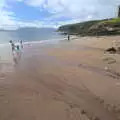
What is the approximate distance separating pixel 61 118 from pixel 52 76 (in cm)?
693

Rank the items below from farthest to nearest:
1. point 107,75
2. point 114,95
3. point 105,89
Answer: point 107,75
point 105,89
point 114,95

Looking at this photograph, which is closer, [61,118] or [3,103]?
[61,118]

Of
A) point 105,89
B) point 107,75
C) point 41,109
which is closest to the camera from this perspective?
point 41,109

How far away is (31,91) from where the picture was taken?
1177 centimetres

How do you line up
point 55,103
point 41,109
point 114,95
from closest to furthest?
point 41,109 → point 55,103 → point 114,95

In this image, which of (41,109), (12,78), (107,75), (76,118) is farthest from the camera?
(12,78)

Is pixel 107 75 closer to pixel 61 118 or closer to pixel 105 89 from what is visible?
pixel 105 89

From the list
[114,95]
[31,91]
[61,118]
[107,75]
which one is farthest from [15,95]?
[107,75]

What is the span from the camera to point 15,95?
11211mm

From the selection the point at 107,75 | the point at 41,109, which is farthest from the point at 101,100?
the point at 107,75

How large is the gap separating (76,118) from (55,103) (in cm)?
184

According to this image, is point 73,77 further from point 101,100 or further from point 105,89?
point 101,100

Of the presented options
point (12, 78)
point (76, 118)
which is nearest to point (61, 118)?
point (76, 118)

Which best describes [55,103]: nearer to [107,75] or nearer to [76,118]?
[76,118]
